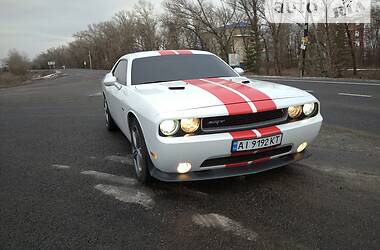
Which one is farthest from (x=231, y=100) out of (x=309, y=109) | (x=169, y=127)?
(x=309, y=109)

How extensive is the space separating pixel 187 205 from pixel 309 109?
5.19 ft

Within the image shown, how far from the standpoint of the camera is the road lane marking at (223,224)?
262cm

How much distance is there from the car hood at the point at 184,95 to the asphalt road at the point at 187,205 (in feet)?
2.96

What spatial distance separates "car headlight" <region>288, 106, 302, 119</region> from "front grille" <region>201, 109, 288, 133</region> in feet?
0.62

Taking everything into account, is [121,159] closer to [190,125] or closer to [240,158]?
[190,125]

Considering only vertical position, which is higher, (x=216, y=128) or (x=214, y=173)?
(x=216, y=128)

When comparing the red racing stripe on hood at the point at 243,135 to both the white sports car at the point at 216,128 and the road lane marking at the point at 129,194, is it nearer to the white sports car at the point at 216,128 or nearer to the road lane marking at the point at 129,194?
the white sports car at the point at 216,128

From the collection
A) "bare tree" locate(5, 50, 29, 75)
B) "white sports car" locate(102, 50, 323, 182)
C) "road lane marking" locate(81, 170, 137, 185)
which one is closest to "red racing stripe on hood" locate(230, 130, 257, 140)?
"white sports car" locate(102, 50, 323, 182)

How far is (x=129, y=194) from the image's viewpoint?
11.3 ft

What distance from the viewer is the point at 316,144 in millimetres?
5082

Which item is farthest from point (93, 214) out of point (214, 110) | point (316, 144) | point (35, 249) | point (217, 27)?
point (217, 27)

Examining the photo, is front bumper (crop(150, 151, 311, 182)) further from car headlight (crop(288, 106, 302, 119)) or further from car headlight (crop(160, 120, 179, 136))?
car headlight (crop(288, 106, 302, 119))

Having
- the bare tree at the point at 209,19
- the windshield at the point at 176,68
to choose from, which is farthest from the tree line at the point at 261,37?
the windshield at the point at 176,68

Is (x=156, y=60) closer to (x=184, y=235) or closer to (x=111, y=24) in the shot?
(x=184, y=235)
